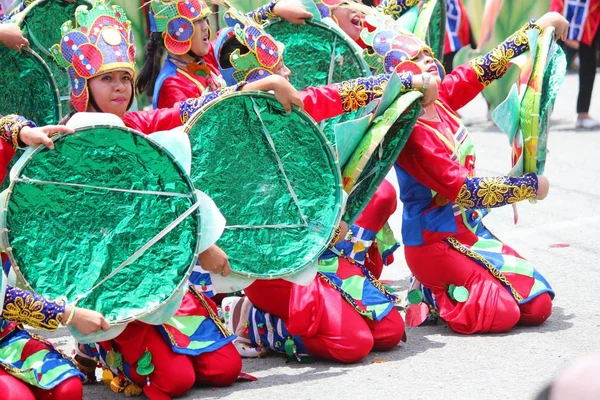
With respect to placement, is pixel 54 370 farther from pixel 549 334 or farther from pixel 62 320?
pixel 549 334

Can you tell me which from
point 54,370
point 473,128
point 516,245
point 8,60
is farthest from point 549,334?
point 473,128

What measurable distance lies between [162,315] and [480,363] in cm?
117

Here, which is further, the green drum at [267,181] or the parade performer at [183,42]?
the parade performer at [183,42]

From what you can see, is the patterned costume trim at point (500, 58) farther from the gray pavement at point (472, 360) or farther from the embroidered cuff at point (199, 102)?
the embroidered cuff at point (199, 102)

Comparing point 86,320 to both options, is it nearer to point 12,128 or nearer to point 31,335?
point 31,335

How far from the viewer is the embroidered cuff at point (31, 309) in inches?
122

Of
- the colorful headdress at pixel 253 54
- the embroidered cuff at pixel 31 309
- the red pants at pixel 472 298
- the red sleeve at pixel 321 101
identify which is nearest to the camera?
the embroidered cuff at pixel 31 309

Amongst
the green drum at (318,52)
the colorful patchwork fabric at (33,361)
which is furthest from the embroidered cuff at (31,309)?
the green drum at (318,52)

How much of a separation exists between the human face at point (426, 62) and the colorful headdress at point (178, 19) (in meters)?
1.07

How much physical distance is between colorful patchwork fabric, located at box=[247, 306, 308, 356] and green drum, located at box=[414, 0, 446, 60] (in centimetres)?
157

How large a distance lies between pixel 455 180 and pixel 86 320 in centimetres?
155

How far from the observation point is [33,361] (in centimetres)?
324

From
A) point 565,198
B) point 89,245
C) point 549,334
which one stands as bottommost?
point 565,198

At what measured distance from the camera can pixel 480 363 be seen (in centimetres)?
378
